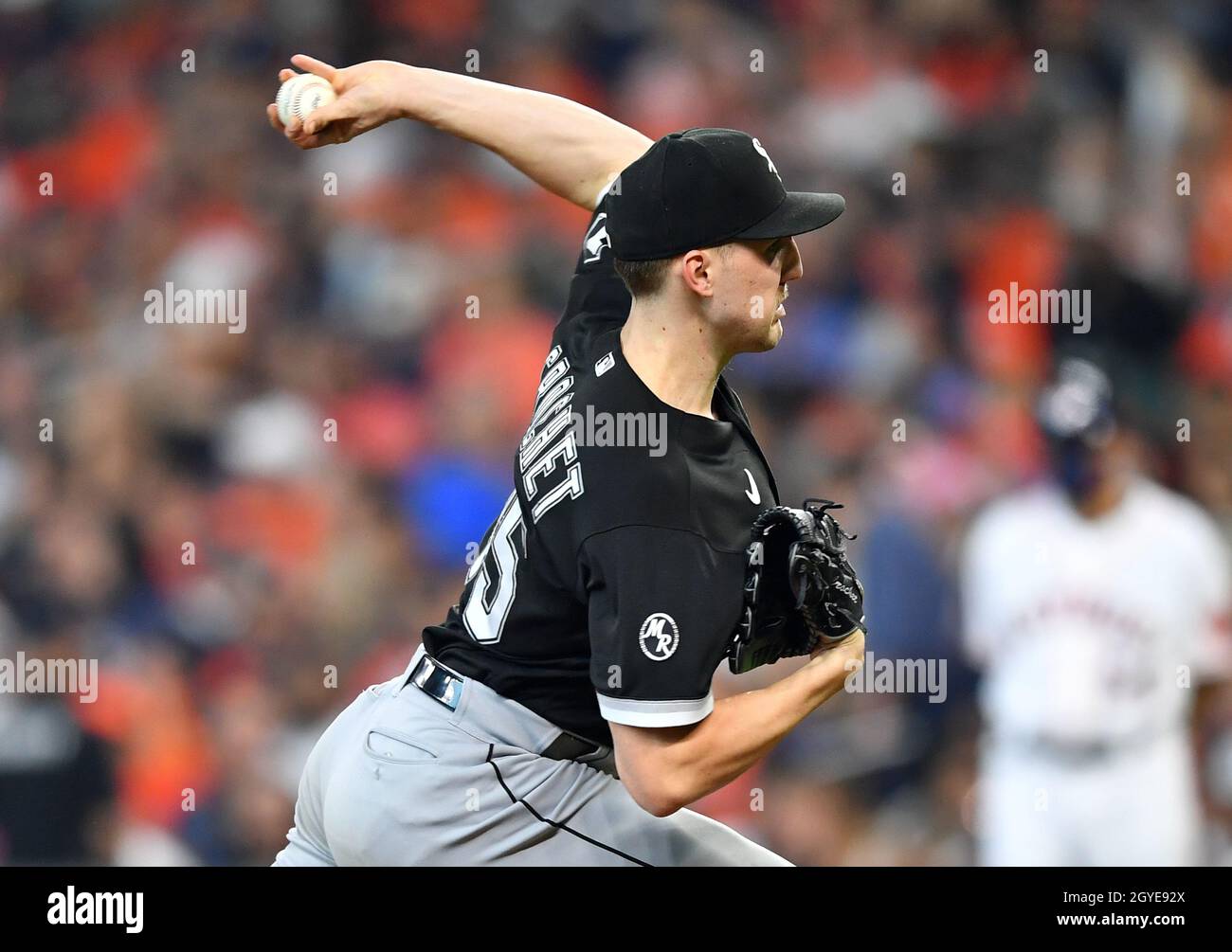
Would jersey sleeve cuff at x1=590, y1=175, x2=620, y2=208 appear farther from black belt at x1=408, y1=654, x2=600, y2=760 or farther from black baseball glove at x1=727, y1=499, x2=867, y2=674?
black belt at x1=408, y1=654, x2=600, y2=760

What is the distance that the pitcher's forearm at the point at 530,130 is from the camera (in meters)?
2.81

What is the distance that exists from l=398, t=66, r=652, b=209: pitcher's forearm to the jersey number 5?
72 centimetres

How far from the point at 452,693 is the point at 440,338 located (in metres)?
3.13

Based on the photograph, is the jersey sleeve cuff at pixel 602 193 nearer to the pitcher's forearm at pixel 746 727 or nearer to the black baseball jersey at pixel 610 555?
the black baseball jersey at pixel 610 555

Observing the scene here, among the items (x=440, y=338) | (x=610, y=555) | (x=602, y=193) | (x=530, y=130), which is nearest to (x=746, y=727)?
(x=610, y=555)

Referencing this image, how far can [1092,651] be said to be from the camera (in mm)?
4453

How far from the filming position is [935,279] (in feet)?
17.7

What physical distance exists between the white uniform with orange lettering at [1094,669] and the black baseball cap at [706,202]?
2.52 m

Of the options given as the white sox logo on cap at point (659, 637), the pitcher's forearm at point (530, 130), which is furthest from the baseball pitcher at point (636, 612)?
the pitcher's forearm at point (530, 130)

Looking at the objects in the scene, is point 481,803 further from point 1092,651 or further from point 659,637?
point 1092,651

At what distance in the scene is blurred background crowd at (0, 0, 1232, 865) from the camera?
477cm

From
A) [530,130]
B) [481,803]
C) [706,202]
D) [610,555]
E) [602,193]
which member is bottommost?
[481,803]

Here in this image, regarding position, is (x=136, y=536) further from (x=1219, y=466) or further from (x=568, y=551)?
(x=1219, y=466)

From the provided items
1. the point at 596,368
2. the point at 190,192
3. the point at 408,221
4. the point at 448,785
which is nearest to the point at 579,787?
the point at 448,785
